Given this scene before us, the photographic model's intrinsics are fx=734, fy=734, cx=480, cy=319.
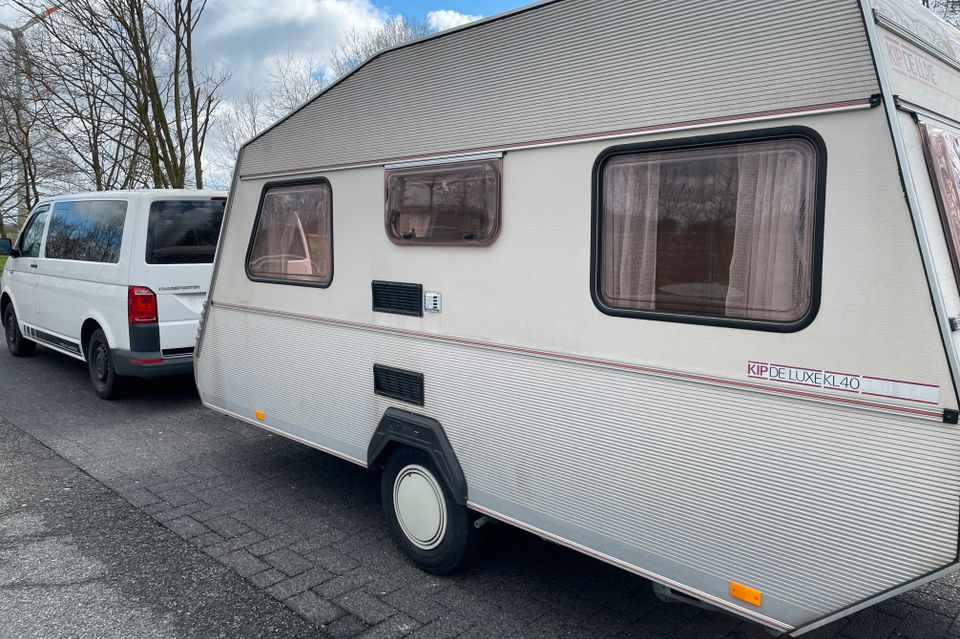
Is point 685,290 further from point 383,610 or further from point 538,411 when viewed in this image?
point 383,610

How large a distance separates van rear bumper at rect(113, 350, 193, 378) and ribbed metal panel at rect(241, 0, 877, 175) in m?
3.32

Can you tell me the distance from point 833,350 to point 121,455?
5.29 metres

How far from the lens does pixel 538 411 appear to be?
324 centimetres

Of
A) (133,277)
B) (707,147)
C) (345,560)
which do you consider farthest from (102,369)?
(707,147)

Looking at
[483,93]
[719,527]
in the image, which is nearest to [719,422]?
[719,527]

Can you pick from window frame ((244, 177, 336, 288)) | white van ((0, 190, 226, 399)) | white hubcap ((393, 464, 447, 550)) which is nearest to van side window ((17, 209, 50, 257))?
white van ((0, 190, 226, 399))

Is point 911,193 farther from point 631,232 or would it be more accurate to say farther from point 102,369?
point 102,369

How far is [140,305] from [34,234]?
305 centimetres

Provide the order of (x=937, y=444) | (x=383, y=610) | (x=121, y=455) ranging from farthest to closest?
(x=121, y=455) < (x=383, y=610) < (x=937, y=444)

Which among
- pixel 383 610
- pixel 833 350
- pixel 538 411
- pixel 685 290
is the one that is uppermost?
pixel 685 290

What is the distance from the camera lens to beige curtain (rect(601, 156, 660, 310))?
285 centimetres

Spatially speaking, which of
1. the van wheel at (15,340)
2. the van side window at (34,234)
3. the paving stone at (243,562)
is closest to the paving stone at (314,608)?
the paving stone at (243,562)

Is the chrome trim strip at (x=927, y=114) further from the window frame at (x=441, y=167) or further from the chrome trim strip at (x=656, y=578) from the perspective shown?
the chrome trim strip at (x=656, y=578)

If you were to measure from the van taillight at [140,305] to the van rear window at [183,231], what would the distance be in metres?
0.28
